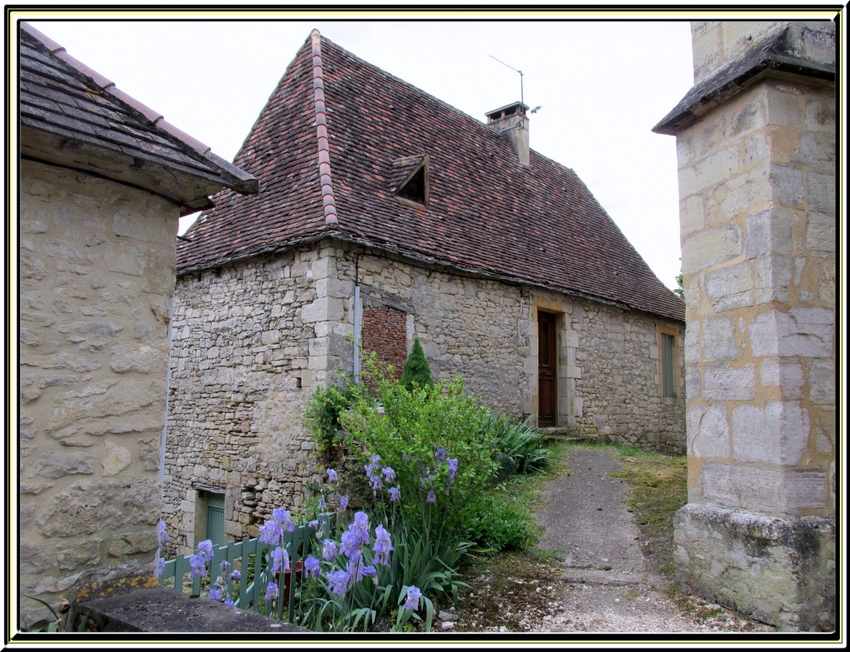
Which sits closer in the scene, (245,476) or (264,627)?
(264,627)

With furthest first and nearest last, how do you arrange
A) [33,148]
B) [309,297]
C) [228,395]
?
1. [228,395]
2. [309,297]
3. [33,148]

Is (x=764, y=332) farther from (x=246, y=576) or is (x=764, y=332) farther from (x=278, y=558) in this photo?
(x=246, y=576)

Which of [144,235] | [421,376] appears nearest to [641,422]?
[421,376]

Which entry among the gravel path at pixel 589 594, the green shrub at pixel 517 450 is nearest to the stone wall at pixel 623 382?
the green shrub at pixel 517 450

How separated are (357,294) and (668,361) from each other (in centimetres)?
880

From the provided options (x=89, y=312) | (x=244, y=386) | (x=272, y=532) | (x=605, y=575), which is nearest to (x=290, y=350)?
(x=244, y=386)

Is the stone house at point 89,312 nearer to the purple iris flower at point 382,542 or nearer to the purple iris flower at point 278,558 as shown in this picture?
the purple iris flower at point 278,558

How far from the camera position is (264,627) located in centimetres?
274

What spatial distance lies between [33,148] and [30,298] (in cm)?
79

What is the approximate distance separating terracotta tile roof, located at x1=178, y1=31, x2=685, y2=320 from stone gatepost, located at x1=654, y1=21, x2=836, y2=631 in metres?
4.39

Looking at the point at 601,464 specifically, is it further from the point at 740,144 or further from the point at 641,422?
the point at 740,144

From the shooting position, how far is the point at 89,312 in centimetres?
359

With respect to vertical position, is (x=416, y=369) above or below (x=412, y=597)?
above

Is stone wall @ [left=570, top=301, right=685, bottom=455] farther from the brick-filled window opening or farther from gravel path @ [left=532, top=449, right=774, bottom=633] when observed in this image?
the brick-filled window opening
